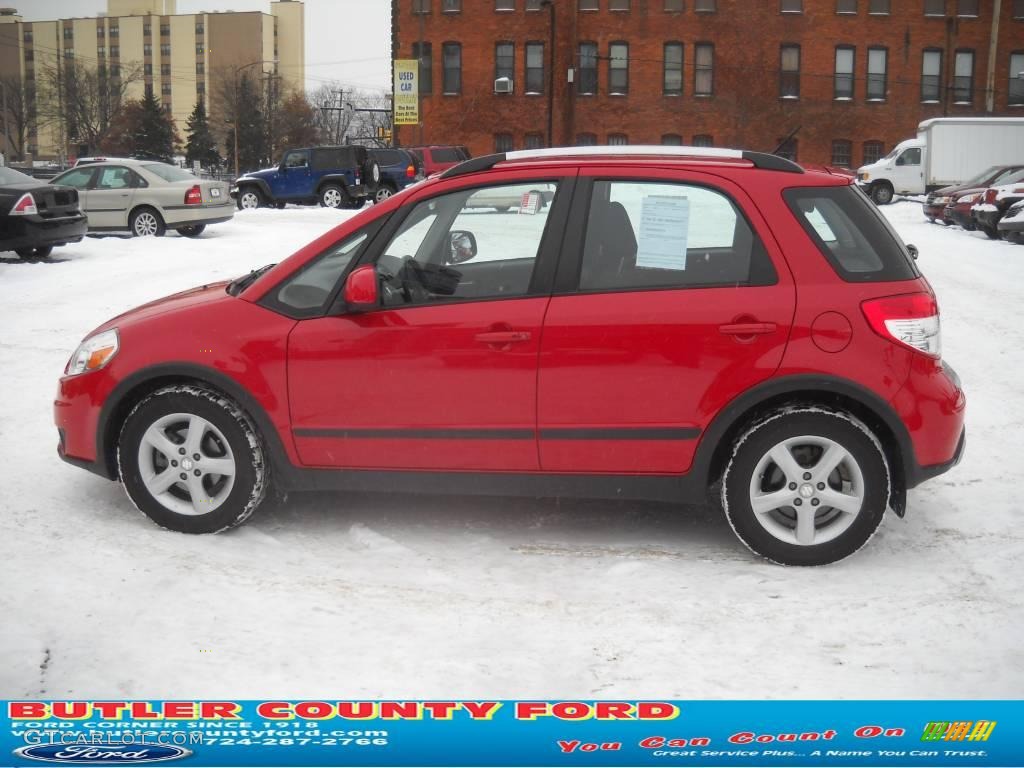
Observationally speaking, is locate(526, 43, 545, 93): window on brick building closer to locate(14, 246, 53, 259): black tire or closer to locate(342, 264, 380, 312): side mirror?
locate(14, 246, 53, 259): black tire

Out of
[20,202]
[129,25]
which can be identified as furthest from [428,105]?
[129,25]

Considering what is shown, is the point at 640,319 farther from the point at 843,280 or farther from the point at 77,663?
the point at 77,663

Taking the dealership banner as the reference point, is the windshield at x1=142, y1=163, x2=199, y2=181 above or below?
above

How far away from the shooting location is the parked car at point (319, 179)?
34.0 m

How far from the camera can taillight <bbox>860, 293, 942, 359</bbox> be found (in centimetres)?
460

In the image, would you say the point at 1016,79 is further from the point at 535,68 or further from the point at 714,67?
the point at 535,68

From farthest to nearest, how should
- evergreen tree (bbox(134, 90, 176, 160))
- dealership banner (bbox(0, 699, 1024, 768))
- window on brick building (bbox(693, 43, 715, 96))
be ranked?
evergreen tree (bbox(134, 90, 176, 160))
window on brick building (bbox(693, 43, 715, 96))
dealership banner (bbox(0, 699, 1024, 768))

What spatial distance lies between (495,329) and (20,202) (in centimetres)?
1429

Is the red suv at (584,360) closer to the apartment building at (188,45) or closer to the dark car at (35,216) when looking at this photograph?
the dark car at (35,216)

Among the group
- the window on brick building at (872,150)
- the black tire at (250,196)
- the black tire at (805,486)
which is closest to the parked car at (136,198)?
the black tire at (250,196)

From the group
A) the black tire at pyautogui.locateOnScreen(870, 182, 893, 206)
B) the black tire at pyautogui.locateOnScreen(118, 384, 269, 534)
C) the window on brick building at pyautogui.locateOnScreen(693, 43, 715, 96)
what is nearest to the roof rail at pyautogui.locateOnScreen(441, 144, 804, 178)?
the black tire at pyautogui.locateOnScreen(118, 384, 269, 534)

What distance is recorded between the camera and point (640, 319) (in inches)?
185

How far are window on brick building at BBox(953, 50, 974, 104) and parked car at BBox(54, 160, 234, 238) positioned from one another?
46552 mm

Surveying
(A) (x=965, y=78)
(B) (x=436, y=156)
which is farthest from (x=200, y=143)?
(A) (x=965, y=78)
